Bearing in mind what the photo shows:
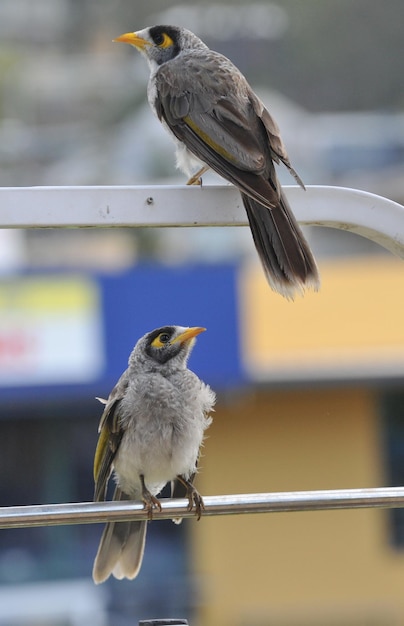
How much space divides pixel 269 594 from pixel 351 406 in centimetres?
226

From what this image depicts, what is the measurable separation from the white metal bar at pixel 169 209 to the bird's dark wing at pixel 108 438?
135 centimetres

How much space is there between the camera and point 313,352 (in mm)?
13945

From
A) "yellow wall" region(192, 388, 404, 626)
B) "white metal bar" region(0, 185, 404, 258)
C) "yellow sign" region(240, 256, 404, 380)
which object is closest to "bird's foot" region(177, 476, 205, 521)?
"white metal bar" region(0, 185, 404, 258)

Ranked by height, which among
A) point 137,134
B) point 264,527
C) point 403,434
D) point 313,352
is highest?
point 137,134

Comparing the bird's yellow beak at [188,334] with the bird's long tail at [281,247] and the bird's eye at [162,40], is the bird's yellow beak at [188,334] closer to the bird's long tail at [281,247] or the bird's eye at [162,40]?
the bird's long tail at [281,247]

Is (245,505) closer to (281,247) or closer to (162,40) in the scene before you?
(281,247)

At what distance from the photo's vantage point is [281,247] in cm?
371

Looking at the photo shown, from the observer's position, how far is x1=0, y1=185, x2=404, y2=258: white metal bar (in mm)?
2934

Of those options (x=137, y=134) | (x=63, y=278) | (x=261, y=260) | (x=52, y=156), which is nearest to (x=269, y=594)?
(x=63, y=278)

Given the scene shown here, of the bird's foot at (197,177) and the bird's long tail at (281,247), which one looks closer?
the bird's long tail at (281,247)

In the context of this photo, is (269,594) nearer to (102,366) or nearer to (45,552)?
(45,552)

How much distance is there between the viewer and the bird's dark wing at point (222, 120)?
3.95 meters

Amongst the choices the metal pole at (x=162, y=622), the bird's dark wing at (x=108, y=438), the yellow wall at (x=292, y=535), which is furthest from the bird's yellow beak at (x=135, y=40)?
the yellow wall at (x=292, y=535)

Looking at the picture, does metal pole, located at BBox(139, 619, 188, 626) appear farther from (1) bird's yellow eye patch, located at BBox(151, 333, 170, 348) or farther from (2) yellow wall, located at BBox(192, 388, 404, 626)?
(2) yellow wall, located at BBox(192, 388, 404, 626)
